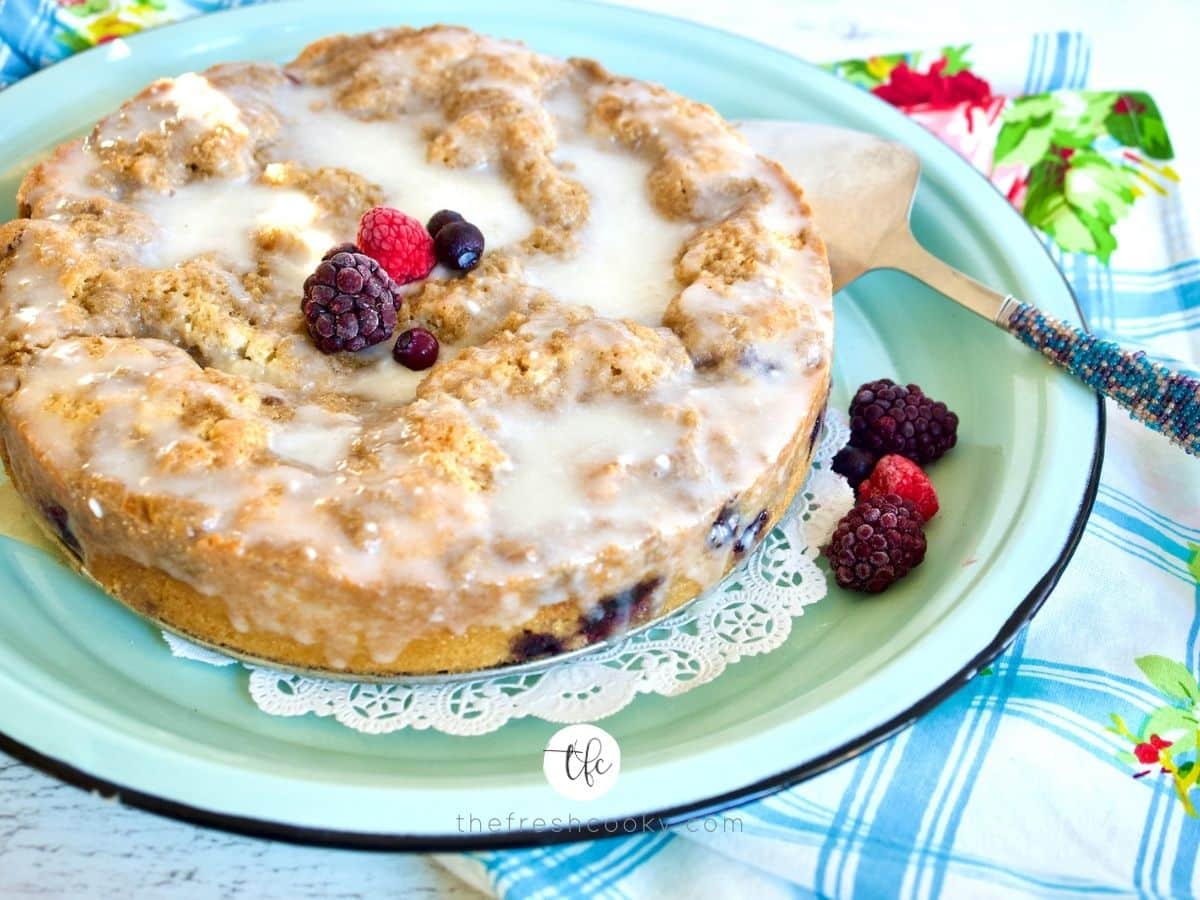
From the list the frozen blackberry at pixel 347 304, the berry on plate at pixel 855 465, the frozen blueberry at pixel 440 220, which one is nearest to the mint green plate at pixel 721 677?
the berry on plate at pixel 855 465

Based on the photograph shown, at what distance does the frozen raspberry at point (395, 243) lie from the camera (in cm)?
198

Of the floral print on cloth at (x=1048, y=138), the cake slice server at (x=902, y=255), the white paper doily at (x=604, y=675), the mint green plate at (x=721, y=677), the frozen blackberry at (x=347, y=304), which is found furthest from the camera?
the floral print on cloth at (x=1048, y=138)

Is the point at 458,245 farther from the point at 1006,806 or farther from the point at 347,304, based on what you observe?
the point at 1006,806

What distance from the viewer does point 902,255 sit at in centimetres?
245

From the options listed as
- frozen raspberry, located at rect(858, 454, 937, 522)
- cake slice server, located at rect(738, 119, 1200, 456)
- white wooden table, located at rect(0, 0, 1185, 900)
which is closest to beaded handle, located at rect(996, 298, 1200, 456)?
cake slice server, located at rect(738, 119, 1200, 456)

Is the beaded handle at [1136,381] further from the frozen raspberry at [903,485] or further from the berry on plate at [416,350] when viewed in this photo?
the berry on plate at [416,350]

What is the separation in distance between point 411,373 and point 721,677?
2.17ft

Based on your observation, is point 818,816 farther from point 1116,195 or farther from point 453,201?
point 1116,195

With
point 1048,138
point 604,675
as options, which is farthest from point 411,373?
point 1048,138

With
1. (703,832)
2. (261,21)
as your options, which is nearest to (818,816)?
(703,832)

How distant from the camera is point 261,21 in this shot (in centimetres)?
299

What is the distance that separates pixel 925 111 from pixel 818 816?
207 centimetres

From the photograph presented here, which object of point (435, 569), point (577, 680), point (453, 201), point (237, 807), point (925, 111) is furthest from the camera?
point (925, 111)

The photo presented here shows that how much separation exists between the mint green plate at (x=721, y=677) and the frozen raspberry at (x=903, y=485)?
0.04m
